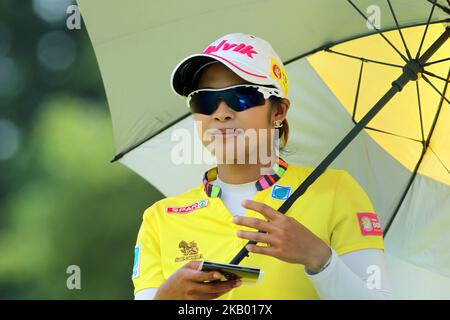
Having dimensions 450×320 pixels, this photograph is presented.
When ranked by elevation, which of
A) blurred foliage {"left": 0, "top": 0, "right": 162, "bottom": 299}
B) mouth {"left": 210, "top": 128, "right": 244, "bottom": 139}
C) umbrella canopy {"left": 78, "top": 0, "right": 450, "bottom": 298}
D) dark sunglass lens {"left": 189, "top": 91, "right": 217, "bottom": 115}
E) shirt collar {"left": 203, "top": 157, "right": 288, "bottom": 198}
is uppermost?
blurred foliage {"left": 0, "top": 0, "right": 162, "bottom": 299}

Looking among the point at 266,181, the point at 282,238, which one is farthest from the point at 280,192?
the point at 282,238

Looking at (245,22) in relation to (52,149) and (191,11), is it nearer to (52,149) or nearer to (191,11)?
(191,11)

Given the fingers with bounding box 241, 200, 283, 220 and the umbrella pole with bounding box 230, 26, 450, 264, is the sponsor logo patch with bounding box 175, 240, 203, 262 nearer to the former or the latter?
the umbrella pole with bounding box 230, 26, 450, 264

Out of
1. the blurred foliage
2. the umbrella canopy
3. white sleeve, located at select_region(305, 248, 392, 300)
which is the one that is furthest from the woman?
the blurred foliage

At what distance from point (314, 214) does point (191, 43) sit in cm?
86

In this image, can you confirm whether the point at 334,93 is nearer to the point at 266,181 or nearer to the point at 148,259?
the point at 266,181

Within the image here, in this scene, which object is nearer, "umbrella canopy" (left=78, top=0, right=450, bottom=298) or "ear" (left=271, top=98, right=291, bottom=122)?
"ear" (left=271, top=98, right=291, bottom=122)

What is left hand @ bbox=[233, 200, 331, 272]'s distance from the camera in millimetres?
2090

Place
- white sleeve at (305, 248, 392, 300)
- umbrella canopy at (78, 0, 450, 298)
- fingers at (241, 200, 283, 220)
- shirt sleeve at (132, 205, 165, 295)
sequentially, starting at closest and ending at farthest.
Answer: fingers at (241, 200, 283, 220), white sleeve at (305, 248, 392, 300), shirt sleeve at (132, 205, 165, 295), umbrella canopy at (78, 0, 450, 298)

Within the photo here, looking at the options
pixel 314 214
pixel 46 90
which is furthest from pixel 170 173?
pixel 46 90

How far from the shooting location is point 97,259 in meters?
9.13

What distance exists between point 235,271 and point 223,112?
48cm

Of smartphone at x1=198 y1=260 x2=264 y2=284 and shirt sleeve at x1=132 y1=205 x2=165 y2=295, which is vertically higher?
shirt sleeve at x1=132 y1=205 x2=165 y2=295
